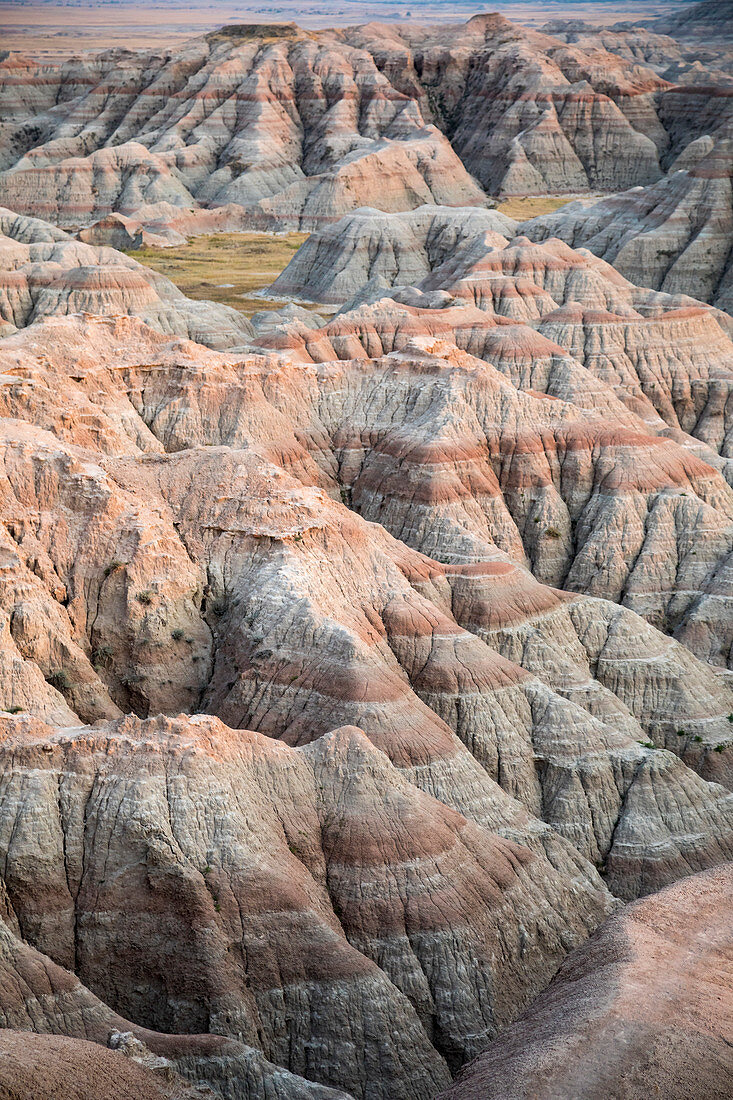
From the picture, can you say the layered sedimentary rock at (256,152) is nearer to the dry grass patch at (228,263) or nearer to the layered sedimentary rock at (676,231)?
the dry grass patch at (228,263)

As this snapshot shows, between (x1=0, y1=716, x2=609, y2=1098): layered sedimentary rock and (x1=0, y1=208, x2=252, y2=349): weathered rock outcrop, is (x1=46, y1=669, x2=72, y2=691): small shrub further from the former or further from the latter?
(x1=0, y1=208, x2=252, y2=349): weathered rock outcrop

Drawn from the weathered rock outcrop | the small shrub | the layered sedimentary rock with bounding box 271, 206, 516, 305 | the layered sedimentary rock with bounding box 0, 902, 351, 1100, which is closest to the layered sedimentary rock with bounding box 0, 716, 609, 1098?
the layered sedimentary rock with bounding box 0, 902, 351, 1100

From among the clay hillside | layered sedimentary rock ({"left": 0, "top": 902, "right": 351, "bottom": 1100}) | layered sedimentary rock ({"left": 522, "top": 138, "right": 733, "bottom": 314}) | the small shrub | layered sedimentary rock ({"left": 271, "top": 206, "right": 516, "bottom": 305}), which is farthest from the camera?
layered sedimentary rock ({"left": 271, "top": 206, "right": 516, "bottom": 305})

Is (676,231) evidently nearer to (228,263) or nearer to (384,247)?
(384,247)

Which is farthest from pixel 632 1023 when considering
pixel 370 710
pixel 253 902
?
pixel 370 710

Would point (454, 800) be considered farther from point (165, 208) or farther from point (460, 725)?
point (165, 208)

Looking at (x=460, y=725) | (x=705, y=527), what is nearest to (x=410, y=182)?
(x=705, y=527)
